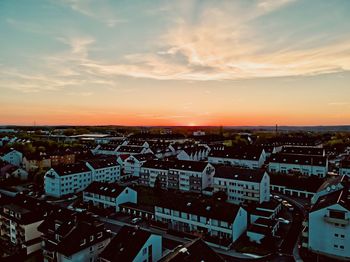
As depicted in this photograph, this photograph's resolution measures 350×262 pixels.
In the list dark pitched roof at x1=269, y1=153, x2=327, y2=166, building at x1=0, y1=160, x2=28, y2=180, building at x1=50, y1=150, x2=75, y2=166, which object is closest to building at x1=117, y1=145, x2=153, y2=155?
building at x1=50, y1=150, x2=75, y2=166

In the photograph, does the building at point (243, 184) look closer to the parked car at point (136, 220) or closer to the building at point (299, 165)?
the parked car at point (136, 220)

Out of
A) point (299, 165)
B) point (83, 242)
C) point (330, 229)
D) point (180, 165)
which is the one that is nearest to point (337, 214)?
point (330, 229)

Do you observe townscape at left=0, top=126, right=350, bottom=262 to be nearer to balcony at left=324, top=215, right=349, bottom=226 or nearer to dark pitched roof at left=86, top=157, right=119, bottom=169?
balcony at left=324, top=215, right=349, bottom=226

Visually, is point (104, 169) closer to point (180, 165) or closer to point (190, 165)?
point (180, 165)

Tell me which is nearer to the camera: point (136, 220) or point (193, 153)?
point (136, 220)

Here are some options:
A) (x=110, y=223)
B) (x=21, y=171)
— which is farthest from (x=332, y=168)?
(x=21, y=171)

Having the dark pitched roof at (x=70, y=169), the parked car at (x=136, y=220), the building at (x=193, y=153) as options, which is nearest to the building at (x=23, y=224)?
the parked car at (x=136, y=220)
